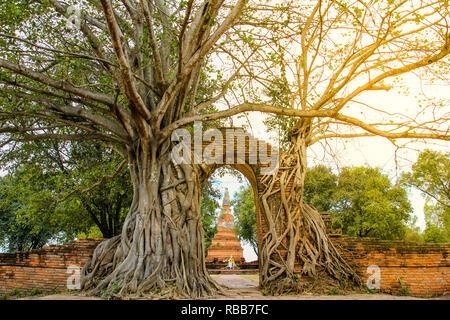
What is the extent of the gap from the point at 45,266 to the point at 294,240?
5.24m

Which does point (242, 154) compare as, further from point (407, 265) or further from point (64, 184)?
point (64, 184)

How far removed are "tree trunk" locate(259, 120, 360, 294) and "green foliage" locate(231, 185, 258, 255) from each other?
14150mm

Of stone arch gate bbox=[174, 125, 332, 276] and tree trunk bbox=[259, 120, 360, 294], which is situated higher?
stone arch gate bbox=[174, 125, 332, 276]

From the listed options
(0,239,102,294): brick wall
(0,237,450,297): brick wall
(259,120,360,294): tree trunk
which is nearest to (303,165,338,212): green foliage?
(259,120,360,294): tree trunk

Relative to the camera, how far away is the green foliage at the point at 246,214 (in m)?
21.9

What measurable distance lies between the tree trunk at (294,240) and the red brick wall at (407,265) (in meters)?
0.48

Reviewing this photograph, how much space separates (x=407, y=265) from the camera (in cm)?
628

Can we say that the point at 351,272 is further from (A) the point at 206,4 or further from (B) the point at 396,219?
(B) the point at 396,219

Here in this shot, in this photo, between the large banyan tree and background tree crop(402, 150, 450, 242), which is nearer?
the large banyan tree

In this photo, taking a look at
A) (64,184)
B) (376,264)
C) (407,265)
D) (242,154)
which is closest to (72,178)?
(64,184)

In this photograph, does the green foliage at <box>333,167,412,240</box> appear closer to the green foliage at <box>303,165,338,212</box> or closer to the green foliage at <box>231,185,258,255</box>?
the green foliage at <box>303,165,338,212</box>

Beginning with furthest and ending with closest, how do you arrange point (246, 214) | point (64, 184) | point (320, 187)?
1. point (246, 214)
2. point (320, 187)
3. point (64, 184)

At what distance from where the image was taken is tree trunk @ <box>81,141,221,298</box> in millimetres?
4836

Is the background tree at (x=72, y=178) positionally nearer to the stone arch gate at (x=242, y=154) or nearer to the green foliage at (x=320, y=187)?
the stone arch gate at (x=242, y=154)
